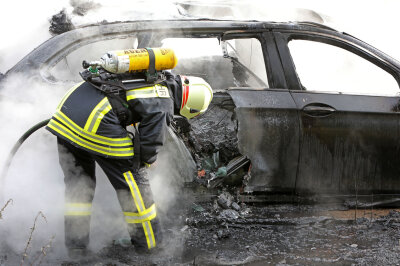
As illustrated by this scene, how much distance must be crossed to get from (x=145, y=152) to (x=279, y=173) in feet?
4.55

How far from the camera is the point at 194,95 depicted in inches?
148

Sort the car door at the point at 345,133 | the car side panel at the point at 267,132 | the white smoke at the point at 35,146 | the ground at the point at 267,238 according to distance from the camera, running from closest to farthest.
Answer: the ground at the point at 267,238
the white smoke at the point at 35,146
the car side panel at the point at 267,132
the car door at the point at 345,133

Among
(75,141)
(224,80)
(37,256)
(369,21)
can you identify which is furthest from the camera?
(369,21)

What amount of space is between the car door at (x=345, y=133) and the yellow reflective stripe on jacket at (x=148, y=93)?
4.42 ft

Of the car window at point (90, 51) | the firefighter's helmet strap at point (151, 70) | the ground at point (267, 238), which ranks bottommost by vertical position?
the ground at point (267, 238)

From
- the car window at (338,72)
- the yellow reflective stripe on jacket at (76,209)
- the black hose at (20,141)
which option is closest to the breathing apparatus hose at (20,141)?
the black hose at (20,141)

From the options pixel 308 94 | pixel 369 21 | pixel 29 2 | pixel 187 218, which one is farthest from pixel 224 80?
pixel 369 21

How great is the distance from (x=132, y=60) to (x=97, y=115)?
0.43 m

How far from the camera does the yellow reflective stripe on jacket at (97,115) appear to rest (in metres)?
3.52

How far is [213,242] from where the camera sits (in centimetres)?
426

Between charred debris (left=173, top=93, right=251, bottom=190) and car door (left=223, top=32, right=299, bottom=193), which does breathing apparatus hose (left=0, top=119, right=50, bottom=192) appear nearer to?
charred debris (left=173, top=93, right=251, bottom=190)

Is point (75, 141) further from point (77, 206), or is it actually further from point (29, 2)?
point (29, 2)

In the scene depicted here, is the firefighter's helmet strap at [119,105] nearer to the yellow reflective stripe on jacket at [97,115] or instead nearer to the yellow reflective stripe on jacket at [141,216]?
the yellow reflective stripe on jacket at [97,115]

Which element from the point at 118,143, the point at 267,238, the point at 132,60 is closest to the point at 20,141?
the point at 118,143
